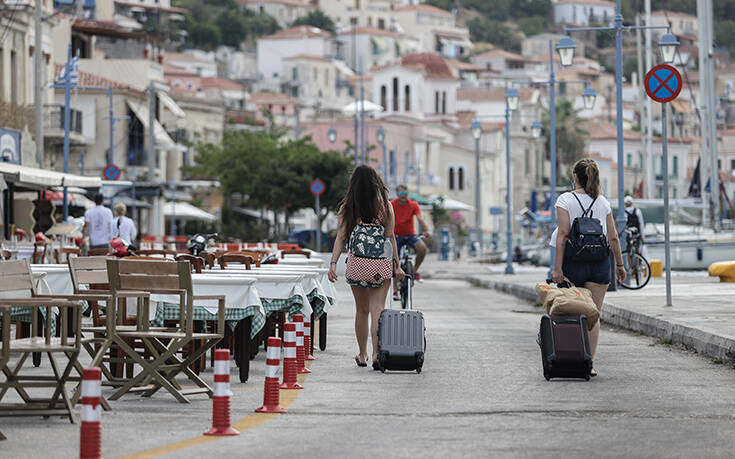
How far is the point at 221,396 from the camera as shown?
1016cm

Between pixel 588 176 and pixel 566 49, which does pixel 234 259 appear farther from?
pixel 566 49

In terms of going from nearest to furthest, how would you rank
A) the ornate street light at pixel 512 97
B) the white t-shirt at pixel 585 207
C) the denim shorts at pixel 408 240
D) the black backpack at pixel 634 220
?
the white t-shirt at pixel 585 207 → the denim shorts at pixel 408 240 → the black backpack at pixel 634 220 → the ornate street light at pixel 512 97

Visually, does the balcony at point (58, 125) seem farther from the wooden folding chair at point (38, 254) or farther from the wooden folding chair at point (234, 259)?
the wooden folding chair at point (234, 259)

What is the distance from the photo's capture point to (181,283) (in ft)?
41.1

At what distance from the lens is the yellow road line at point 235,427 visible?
380 inches

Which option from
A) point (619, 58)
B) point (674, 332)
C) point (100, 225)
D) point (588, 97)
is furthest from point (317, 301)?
point (588, 97)

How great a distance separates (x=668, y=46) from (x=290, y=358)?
18444 millimetres

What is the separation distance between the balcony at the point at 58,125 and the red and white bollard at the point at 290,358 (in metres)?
46.3

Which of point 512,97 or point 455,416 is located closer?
point 455,416

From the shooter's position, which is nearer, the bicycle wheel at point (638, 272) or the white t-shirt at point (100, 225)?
the white t-shirt at point (100, 225)

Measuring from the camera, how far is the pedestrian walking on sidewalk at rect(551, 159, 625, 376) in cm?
1519

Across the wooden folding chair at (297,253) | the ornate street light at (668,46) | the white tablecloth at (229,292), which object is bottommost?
the white tablecloth at (229,292)

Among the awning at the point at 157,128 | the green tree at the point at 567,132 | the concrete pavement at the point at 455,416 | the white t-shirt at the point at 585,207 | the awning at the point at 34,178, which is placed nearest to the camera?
the concrete pavement at the point at 455,416

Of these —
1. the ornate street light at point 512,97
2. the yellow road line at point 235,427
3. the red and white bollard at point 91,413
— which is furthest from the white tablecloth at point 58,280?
the ornate street light at point 512,97
